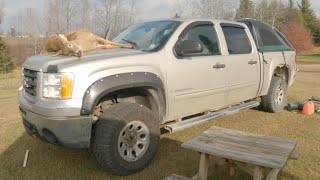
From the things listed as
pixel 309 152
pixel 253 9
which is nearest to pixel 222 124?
pixel 309 152

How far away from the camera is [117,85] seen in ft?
12.4

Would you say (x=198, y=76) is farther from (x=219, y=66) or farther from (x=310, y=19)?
(x=310, y=19)

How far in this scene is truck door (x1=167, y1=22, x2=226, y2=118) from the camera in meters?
4.51

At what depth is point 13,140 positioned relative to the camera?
548 centimetres

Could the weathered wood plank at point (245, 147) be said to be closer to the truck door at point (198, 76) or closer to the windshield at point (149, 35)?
the truck door at point (198, 76)

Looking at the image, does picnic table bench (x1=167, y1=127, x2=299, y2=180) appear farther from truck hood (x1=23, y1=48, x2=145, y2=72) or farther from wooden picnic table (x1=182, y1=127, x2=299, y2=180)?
truck hood (x1=23, y1=48, x2=145, y2=72)

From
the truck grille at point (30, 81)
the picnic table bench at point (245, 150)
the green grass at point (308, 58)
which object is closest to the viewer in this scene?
the picnic table bench at point (245, 150)

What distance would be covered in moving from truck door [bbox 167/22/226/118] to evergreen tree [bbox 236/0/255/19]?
39.6 meters

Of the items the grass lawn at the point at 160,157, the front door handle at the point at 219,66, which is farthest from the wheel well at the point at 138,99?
the front door handle at the point at 219,66

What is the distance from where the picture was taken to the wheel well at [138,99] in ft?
13.5

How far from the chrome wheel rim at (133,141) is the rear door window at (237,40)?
219cm

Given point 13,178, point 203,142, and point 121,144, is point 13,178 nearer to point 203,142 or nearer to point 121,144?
point 121,144

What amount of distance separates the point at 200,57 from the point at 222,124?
1.99 m

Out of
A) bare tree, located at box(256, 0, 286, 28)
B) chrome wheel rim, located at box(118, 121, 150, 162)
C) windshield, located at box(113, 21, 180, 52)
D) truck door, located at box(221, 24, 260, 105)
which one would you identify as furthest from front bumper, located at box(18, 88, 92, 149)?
bare tree, located at box(256, 0, 286, 28)
